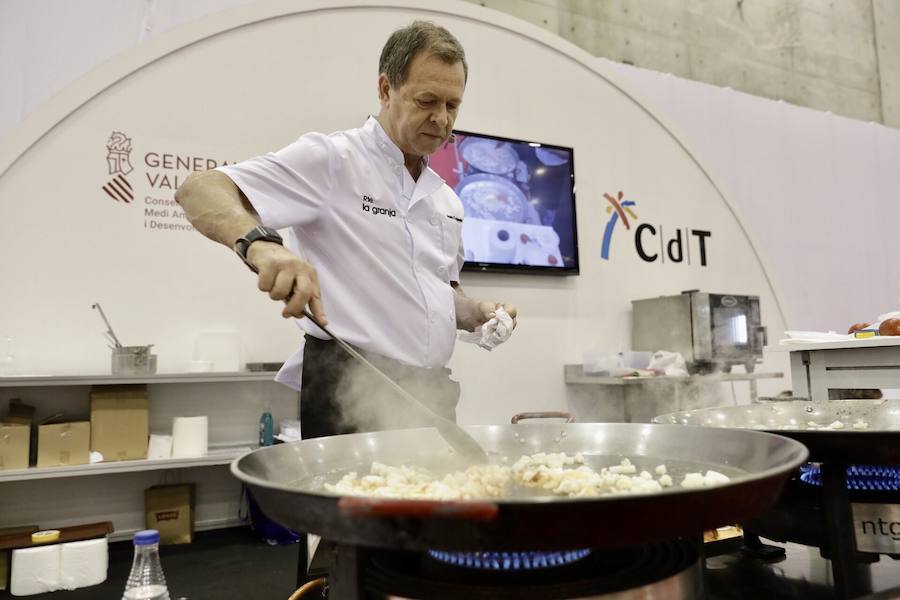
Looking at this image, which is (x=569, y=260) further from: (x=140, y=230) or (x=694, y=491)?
(x=694, y=491)

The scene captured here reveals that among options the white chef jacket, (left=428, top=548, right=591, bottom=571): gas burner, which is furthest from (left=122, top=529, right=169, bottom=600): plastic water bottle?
(left=428, top=548, right=591, bottom=571): gas burner

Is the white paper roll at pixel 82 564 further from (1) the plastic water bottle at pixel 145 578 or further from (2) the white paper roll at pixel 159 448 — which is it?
(1) the plastic water bottle at pixel 145 578

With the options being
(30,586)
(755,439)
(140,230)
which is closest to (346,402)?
(755,439)

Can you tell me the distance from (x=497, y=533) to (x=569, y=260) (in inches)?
153

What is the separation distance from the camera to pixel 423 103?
1541 mm

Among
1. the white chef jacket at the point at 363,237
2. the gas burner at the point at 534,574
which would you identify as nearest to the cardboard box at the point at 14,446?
the white chef jacket at the point at 363,237

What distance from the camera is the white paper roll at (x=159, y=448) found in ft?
9.86

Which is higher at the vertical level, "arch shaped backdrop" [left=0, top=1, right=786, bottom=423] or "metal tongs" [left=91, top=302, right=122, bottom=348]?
"arch shaped backdrop" [left=0, top=1, right=786, bottom=423]

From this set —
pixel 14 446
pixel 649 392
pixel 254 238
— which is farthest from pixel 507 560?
pixel 649 392

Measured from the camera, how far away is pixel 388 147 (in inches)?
64.9

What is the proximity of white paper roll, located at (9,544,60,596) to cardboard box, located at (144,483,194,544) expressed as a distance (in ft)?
1.78

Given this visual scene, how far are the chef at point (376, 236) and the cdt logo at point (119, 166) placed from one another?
2.23 metres

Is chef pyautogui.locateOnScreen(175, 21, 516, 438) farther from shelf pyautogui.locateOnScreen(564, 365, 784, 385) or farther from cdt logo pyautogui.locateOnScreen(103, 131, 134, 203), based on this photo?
shelf pyautogui.locateOnScreen(564, 365, 784, 385)

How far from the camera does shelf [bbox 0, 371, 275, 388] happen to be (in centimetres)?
271
